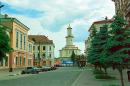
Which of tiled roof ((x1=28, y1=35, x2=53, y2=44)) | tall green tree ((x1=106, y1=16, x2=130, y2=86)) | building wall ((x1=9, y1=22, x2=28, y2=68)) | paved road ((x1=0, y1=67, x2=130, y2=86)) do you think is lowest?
paved road ((x1=0, y1=67, x2=130, y2=86))

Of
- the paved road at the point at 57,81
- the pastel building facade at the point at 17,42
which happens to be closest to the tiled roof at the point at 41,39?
the pastel building facade at the point at 17,42

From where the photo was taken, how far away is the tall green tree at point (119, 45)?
22.8m

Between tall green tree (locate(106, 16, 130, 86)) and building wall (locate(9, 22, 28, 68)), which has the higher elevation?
building wall (locate(9, 22, 28, 68))

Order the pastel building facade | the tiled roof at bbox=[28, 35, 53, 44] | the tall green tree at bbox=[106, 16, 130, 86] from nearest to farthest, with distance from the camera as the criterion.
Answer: the tall green tree at bbox=[106, 16, 130, 86] < the pastel building facade < the tiled roof at bbox=[28, 35, 53, 44]

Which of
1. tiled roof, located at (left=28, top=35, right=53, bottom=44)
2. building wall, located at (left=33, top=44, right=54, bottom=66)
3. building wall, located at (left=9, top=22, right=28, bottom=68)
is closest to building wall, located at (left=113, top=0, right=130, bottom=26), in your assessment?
building wall, located at (left=9, top=22, right=28, bottom=68)

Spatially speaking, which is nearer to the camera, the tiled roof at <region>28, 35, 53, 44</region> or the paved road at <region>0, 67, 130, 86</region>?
the paved road at <region>0, 67, 130, 86</region>

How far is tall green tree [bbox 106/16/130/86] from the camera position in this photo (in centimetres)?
2284

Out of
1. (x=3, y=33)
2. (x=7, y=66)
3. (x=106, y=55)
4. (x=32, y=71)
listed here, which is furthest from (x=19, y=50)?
(x=106, y=55)

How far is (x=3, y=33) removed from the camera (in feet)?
130

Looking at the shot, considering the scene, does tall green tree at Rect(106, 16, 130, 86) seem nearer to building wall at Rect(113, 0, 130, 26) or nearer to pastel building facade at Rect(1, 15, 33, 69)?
building wall at Rect(113, 0, 130, 26)

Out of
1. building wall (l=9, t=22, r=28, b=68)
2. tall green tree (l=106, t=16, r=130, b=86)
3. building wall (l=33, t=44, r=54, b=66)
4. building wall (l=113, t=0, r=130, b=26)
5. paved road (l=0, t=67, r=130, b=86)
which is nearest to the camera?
tall green tree (l=106, t=16, r=130, b=86)

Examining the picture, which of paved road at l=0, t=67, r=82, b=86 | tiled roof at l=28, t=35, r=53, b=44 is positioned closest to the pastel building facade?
paved road at l=0, t=67, r=82, b=86

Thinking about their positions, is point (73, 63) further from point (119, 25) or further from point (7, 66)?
point (119, 25)

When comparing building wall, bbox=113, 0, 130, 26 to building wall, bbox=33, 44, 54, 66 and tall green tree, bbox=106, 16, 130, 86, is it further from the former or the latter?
building wall, bbox=33, 44, 54, 66
